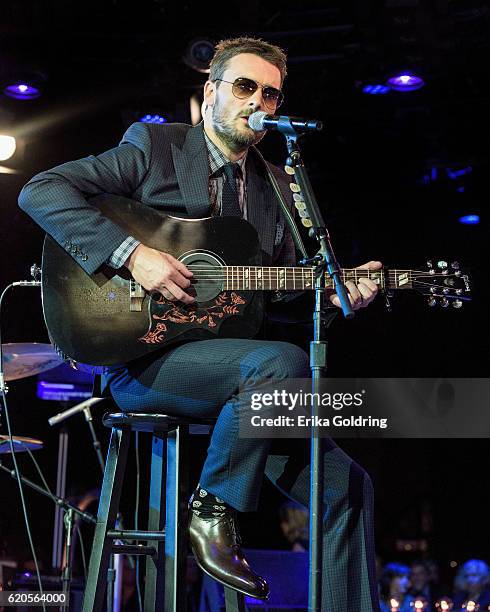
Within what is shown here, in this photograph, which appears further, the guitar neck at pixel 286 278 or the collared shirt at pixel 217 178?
the collared shirt at pixel 217 178

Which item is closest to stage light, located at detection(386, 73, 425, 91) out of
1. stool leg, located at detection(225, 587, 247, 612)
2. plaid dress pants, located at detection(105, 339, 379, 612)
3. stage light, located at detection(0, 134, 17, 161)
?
stage light, located at detection(0, 134, 17, 161)

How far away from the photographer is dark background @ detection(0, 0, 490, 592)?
675cm

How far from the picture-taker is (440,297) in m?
3.52

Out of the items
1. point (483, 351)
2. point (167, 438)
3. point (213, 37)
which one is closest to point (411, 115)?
point (213, 37)

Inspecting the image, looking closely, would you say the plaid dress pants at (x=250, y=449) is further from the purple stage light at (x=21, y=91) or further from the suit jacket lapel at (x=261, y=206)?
the purple stage light at (x=21, y=91)

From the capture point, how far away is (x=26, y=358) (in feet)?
16.8

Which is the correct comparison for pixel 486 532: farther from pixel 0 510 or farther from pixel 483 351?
pixel 0 510

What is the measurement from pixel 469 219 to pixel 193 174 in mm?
5927

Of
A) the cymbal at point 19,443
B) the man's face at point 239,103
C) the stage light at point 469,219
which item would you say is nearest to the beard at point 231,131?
the man's face at point 239,103

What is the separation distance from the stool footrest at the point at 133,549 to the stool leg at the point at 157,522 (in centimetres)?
3

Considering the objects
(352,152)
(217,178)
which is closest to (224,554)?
(217,178)

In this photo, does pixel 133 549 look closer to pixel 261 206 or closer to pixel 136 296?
pixel 136 296

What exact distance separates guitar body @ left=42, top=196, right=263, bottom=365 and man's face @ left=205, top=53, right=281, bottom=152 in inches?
17.0

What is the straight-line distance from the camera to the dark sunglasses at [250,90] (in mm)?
3504
